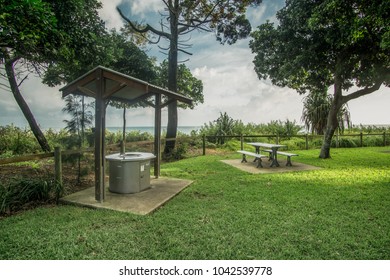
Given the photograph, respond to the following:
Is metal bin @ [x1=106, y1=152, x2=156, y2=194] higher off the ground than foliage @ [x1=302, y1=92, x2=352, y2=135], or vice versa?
foliage @ [x1=302, y1=92, x2=352, y2=135]

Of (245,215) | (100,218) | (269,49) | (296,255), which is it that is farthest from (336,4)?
(100,218)

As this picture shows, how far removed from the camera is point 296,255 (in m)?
2.59

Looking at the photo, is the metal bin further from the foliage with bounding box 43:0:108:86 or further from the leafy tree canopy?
the leafy tree canopy

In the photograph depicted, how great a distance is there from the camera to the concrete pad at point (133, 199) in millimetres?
4059

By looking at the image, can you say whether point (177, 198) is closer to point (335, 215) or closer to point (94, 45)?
point (335, 215)

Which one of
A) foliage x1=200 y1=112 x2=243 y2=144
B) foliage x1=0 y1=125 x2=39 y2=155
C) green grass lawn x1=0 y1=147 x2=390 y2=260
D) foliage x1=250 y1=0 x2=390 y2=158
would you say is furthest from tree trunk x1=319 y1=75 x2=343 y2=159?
foliage x1=0 y1=125 x2=39 y2=155

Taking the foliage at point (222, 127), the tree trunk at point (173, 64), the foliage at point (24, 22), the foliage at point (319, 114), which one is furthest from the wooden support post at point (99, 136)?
the foliage at point (319, 114)

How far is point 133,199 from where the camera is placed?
4.50m

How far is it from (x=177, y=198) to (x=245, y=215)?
1564mm

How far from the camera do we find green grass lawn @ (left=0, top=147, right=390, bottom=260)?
2646mm

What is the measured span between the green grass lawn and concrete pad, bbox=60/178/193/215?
188 mm

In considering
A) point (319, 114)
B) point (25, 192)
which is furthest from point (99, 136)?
point (319, 114)

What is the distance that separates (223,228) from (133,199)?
2032 mm

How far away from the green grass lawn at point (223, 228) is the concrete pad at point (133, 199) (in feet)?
0.62
